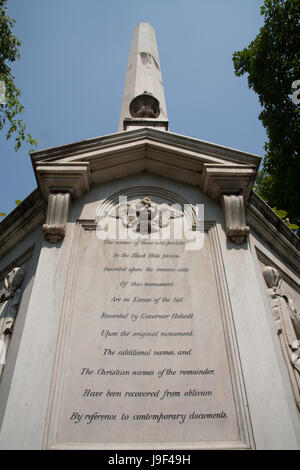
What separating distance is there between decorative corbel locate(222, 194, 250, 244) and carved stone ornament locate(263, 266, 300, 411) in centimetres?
72

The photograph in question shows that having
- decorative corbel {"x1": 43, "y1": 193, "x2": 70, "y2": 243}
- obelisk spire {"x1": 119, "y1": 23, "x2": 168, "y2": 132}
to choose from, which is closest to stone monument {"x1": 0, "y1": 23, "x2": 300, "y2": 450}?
decorative corbel {"x1": 43, "y1": 193, "x2": 70, "y2": 243}

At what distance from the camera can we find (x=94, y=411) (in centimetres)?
310

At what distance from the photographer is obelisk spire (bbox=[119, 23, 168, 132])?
6.53m

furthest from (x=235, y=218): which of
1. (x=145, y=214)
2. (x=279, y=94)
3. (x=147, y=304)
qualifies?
(x=279, y=94)

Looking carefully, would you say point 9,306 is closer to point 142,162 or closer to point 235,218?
point 142,162

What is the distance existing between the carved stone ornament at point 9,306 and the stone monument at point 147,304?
0.06 feet

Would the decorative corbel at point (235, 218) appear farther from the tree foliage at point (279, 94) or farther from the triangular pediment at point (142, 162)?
the tree foliage at point (279, 94)

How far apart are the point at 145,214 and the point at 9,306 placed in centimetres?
197

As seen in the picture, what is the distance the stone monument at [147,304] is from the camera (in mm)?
3051

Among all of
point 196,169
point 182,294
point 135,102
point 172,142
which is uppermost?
point 135,102

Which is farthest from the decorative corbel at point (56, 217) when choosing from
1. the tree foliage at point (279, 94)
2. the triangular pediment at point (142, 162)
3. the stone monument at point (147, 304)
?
the tree foliage at point (279, 94)
